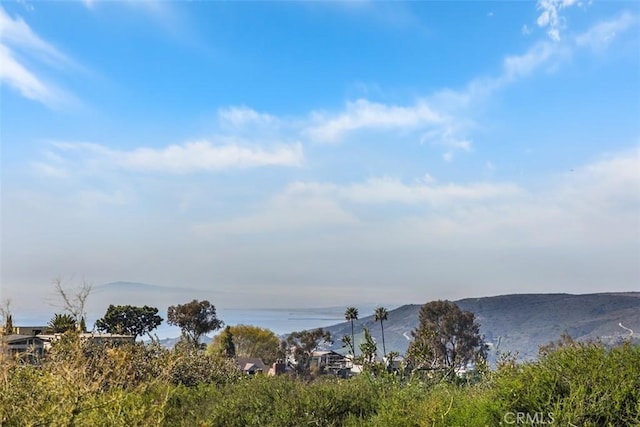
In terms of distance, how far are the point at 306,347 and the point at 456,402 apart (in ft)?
165

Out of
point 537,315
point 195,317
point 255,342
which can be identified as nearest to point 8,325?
point 195,317

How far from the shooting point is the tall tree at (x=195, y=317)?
52.5m

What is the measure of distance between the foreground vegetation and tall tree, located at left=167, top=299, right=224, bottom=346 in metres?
46.1

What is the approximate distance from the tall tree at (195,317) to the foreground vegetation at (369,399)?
151 feet

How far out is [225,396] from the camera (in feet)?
24.9

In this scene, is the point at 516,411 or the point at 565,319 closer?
the point at 516,411

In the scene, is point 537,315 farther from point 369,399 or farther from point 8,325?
point 8,325

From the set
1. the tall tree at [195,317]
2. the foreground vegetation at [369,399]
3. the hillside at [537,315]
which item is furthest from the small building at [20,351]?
the hillside at [537,315]

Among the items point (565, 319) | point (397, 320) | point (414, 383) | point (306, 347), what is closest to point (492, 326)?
point (565, 319)

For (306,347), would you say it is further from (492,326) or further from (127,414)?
(492,326)

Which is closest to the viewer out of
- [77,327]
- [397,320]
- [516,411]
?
[516,411]

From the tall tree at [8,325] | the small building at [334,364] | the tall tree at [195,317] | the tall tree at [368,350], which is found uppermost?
the tall tree at [195,317]

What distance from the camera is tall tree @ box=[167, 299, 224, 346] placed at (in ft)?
172

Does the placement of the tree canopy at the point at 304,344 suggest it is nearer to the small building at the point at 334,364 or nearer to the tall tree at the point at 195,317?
the small building at the point at 334,364
